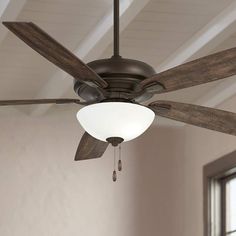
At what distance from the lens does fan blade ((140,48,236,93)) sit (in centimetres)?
203

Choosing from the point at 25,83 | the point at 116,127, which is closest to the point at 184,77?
the point at 116,127

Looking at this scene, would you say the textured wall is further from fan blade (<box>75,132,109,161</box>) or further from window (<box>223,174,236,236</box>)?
fan blade (<box>75,132,109,161</box>)

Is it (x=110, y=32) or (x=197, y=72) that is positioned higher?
(x=110, y=32)

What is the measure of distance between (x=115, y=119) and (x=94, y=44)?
1.48 metres

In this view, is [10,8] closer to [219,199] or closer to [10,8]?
[10,8]

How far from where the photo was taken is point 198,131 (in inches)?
188

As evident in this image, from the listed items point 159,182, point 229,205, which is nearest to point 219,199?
point 229,205

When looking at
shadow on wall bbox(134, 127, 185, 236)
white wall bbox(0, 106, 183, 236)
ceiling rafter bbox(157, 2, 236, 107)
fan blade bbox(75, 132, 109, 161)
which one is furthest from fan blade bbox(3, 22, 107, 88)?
shadow on wall bbox(134, 127, 185, 236)

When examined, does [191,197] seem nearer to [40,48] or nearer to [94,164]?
[94,164]

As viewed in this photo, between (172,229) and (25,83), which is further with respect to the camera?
(172,229)

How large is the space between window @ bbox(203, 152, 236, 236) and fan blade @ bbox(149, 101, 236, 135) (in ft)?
6.00

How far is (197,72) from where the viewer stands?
211cm

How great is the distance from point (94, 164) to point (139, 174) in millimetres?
344

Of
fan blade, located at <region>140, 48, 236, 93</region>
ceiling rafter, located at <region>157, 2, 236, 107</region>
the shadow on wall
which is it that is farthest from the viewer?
the shadow on wall
